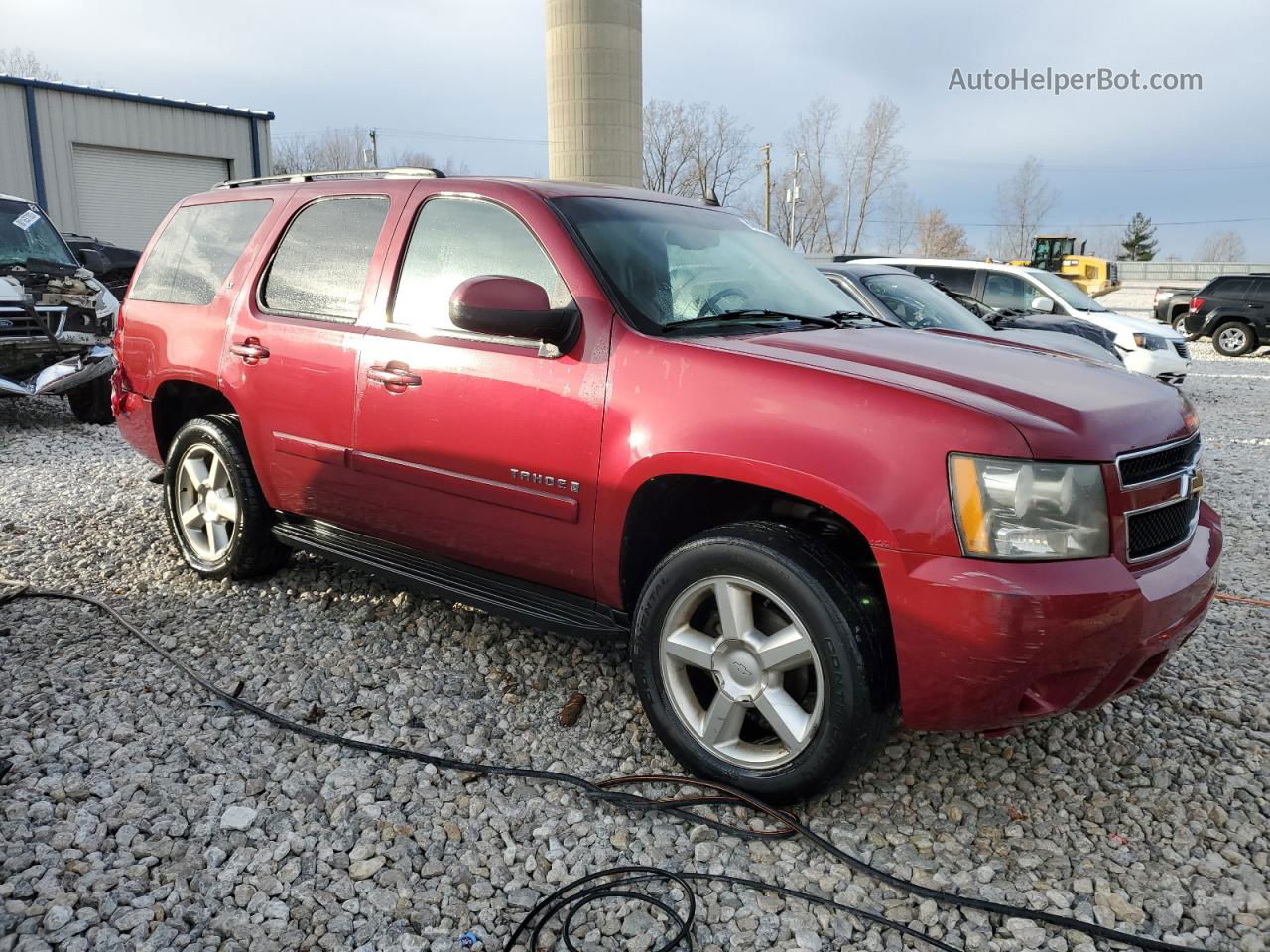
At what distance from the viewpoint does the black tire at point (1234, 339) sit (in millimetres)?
19359

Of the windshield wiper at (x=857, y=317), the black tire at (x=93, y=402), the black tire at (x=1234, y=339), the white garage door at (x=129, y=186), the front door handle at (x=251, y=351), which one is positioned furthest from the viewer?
the white garage door at (x=129, y=186)

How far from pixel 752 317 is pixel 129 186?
24096mm

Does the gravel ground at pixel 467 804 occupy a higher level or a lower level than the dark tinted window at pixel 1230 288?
lower

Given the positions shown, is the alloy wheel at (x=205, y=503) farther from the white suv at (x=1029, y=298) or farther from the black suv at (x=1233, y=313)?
the black suv at (x=1233, y=313)

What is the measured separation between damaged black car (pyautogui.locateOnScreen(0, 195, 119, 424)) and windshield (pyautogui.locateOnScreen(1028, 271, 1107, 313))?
10481mm

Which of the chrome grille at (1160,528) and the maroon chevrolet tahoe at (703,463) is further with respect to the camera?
the chrome grille at (1160,528)

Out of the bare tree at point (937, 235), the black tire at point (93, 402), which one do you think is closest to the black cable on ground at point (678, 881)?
the black tire at point (93, 402)

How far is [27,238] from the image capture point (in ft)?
30.6

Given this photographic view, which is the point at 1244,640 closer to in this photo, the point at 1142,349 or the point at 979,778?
the point at 979,778

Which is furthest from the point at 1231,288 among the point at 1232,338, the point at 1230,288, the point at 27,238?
the point at 27,238

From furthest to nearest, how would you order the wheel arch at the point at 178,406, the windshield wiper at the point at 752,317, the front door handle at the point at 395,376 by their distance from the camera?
the wheel arch at the point at 178,406 < the front door handle at the point at 395,376 < the windshield wiper at the point at 752,317

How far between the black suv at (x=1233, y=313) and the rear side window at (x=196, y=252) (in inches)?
787

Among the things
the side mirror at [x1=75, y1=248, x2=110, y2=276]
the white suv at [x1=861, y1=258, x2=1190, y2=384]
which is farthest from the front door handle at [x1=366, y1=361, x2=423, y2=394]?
the white suv at [x1=861, y1=258, x2=1190, y2=384]

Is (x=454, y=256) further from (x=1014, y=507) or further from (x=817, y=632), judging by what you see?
(x=1014, y=507)
